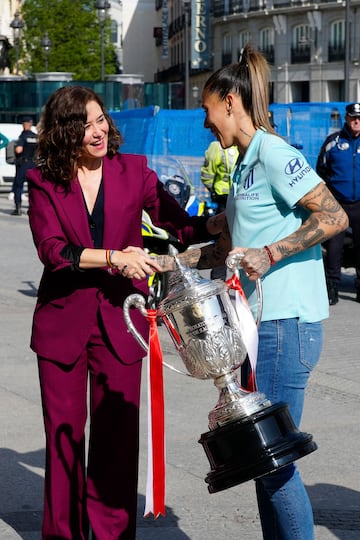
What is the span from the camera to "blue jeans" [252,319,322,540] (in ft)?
12.7

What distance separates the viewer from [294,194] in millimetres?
3771

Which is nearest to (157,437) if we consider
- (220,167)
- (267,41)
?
(220,167)

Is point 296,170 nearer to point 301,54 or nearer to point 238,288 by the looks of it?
point 238,288

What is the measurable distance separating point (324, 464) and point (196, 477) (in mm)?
693

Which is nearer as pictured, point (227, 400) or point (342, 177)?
point (227, 400)

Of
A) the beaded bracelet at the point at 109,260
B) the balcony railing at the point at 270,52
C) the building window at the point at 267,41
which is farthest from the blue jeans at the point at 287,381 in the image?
the building window at the point at 267,41

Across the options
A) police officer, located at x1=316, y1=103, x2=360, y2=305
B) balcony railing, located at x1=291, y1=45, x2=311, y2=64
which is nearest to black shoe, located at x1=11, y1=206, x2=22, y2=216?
police officer, located at x1=316, y1=103, x2=360, y2=305

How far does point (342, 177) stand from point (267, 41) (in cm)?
6392

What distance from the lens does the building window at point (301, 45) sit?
6888cm

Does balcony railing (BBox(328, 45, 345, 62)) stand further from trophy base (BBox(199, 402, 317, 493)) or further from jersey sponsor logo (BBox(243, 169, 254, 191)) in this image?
trophy base (BBox(199, 402, 317, 493))

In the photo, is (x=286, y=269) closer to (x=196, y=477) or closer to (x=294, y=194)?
(x=294, y=194)

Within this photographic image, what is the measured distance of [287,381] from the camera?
12.8 feet

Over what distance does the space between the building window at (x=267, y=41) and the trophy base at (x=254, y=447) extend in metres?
70.2

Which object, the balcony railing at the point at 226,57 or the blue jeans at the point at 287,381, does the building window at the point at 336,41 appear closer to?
the balcony railing at the point at 226,57
